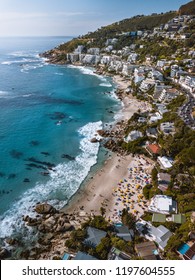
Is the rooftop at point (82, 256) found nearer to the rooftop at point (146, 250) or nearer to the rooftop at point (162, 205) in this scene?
the rooftop at point (146, 250)

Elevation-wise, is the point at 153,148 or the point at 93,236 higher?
the point at 153,148

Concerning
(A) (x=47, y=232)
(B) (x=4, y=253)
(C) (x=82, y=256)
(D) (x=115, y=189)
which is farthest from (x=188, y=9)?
(B) (x=4, y=253)

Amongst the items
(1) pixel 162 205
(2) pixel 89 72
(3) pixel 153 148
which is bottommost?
(1) pixel 162 205

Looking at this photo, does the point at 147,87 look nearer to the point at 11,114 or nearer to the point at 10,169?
the point at 11,114

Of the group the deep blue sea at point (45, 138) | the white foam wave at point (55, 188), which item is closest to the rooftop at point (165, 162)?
the white foam wave at point (55, 188)

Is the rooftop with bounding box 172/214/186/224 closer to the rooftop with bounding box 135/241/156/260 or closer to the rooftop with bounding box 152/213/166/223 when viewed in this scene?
the rooftop with bounding box 152/213/166/223

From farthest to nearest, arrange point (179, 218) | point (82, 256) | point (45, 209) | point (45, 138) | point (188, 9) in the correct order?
point (188, 9) < point (45, 138) < point (45, 209) < point (179, 218) < point (82, 256)

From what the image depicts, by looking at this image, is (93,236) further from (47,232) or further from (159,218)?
(159,218)
